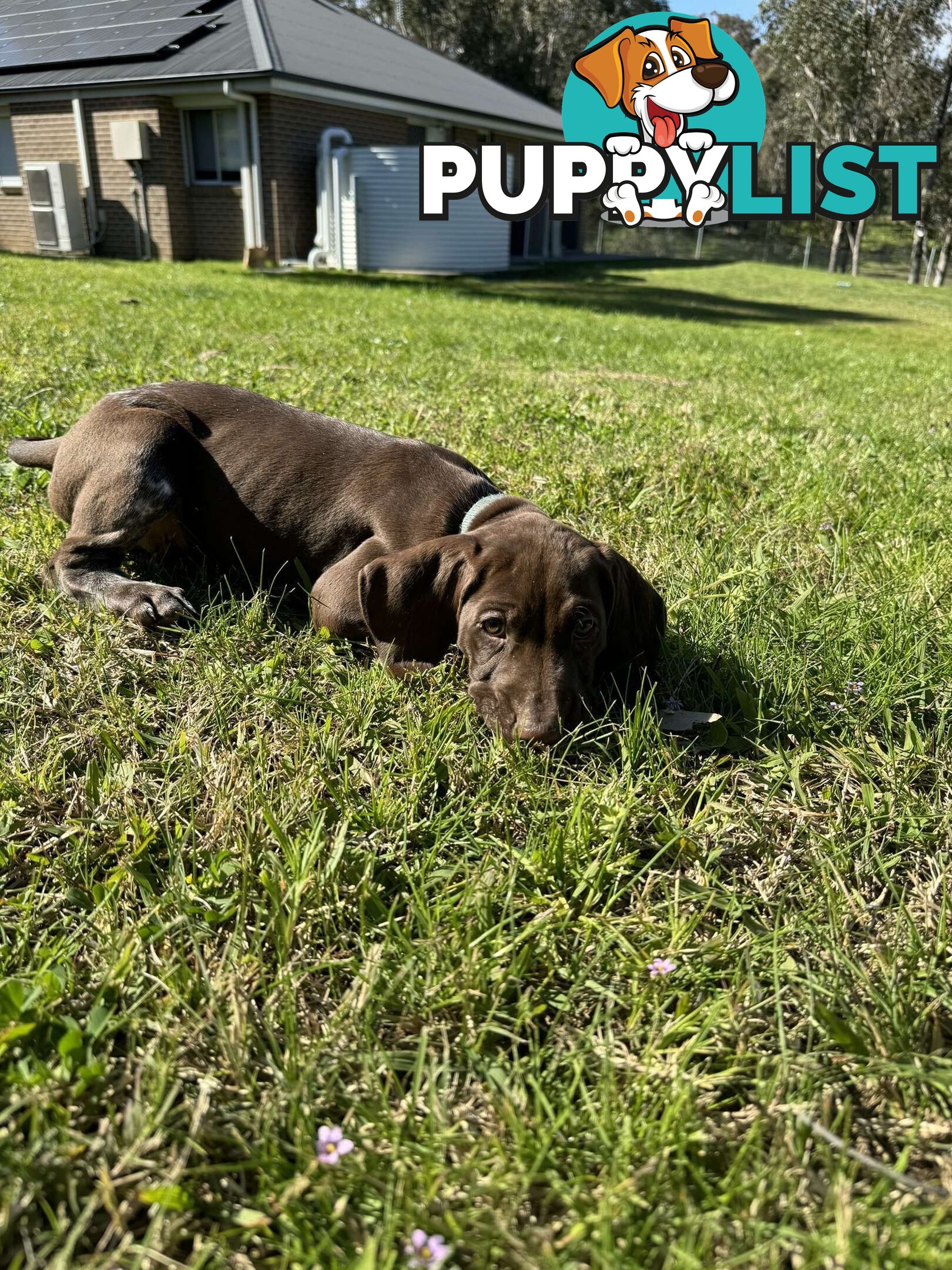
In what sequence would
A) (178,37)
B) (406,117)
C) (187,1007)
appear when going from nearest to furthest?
(187,1007) → (178,37) → (406,117)

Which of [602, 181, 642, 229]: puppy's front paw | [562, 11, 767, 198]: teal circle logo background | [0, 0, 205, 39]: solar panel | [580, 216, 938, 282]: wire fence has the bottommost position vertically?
[580, 216, 938, 282]: wire fence

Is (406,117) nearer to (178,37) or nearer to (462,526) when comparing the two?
(178,37)

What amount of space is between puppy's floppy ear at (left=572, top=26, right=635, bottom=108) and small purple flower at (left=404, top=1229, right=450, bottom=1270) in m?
34.8

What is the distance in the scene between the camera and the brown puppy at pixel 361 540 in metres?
2.90

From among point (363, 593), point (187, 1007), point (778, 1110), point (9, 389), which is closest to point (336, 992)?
point (187, 1007)

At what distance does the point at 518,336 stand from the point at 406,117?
1735 cm

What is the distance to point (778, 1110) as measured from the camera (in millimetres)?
1779

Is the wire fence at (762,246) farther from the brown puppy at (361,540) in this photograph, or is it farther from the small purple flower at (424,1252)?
the small purple flower at (424,1252)

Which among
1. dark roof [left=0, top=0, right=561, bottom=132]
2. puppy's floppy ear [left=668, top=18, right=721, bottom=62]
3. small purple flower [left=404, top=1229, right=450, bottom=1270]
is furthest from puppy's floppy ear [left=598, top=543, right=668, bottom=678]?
puppy's floppy ear [left=668, top=18, right=721, bottom=62]

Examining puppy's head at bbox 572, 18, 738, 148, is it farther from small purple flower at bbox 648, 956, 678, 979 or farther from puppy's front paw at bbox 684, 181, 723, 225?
small purple flower at bbox 648, 956, 678, 979

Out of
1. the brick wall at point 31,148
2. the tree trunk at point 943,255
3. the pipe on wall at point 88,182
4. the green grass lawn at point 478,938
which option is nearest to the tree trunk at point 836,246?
the tree trunk at point 943,255

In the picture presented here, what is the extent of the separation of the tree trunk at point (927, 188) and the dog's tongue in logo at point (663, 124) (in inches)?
445

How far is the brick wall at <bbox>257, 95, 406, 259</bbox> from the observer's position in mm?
21375

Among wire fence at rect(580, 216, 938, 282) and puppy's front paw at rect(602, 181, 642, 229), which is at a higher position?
puppy's front paw at rect(602, 181, 642, 229)
